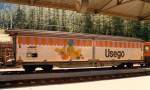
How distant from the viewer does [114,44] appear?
27.2 m

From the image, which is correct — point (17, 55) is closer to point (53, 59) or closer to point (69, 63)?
point (53, 59)

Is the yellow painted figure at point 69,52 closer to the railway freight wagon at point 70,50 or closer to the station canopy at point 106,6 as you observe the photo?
the railway freight wagon at point 70,50

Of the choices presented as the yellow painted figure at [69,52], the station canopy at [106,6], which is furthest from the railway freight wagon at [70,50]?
the station canopy at [106,6]

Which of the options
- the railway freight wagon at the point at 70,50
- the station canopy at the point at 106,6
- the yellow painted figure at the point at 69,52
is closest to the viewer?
the station canopy at the point at 106,6

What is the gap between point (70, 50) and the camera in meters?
24.2

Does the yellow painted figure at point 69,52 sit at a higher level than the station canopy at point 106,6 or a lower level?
lower

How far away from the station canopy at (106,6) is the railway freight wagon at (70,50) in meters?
9.83

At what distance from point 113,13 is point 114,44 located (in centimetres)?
1461

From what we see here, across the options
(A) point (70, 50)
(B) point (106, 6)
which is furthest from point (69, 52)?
(B) point (106, 6)

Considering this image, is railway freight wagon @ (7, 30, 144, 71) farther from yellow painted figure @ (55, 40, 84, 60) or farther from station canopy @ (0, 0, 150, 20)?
station canopy @ (0, 0, 150, 20)

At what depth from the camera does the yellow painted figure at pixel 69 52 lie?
23572 mm

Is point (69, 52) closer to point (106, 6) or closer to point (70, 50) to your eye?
point (70, 50)

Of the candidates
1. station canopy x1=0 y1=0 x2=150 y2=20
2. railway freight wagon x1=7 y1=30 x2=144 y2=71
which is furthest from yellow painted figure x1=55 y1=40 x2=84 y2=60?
station canopy x1=0 y1=0 x2=150 y2=20

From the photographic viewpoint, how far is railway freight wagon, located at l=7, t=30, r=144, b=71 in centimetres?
2145
